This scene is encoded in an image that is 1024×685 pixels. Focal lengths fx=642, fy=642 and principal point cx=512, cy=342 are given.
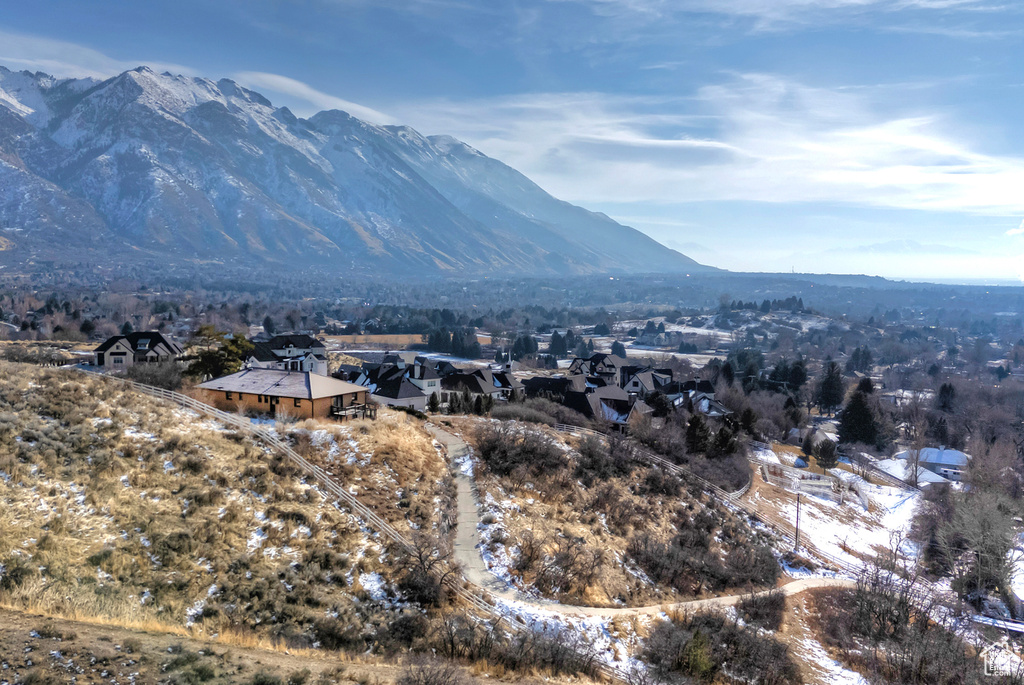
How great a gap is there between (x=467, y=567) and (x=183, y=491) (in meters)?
11.9

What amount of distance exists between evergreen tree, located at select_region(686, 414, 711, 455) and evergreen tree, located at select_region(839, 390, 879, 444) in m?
34.1

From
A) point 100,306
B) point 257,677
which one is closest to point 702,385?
point 257,677

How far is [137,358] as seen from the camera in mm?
63062

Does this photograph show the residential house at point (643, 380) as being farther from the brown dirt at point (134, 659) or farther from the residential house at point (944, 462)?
the brown dirt at point (134, 659)

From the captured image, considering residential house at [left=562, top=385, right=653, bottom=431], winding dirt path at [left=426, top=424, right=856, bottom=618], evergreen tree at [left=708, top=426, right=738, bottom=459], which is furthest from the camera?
residential house at [left=562, top=385, right=653, bottom=431]

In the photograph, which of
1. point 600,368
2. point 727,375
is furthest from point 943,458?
point 600,368

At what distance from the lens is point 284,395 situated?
1467 inches

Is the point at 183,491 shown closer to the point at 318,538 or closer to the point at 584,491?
the point at 318,538

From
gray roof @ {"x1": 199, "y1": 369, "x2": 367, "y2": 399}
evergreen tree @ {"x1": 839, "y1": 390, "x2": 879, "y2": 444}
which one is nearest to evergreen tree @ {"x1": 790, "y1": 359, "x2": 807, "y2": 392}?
evergreen tree @ {"x1": 839, "y1": 390, "x2": 879, "y2": 444}

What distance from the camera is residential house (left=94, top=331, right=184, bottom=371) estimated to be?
2469 inches

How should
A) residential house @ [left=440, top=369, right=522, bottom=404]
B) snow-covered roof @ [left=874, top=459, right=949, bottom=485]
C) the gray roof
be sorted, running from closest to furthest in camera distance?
the gray roof < snow-covered roof @ [left=874, top=459, right=949, bottom=485] < residential house @ [left=440, top=369, right=522, bottom=404]

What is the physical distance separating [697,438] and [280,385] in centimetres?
A: 3446

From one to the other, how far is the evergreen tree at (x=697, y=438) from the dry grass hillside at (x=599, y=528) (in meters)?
11.0

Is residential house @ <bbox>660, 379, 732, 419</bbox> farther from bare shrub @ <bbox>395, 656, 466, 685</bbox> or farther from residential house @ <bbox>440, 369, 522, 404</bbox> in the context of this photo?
bare shrub @ <bbox>395, 656, 466, 685</bbox>
